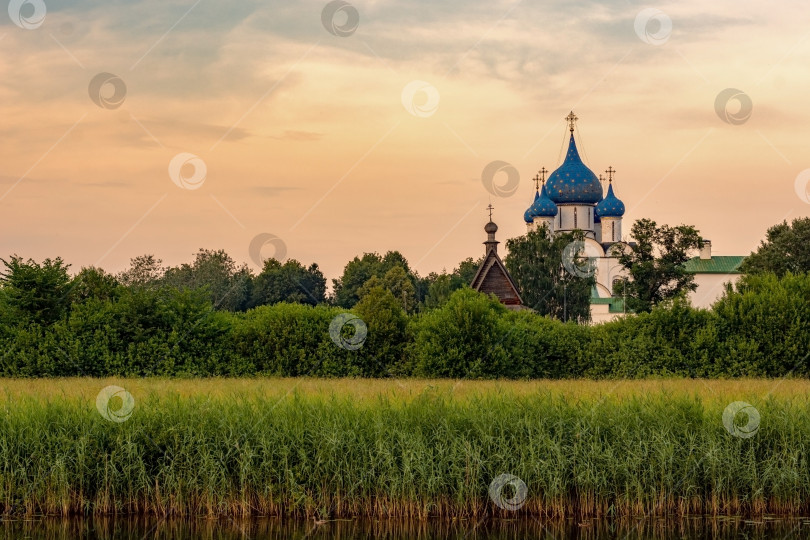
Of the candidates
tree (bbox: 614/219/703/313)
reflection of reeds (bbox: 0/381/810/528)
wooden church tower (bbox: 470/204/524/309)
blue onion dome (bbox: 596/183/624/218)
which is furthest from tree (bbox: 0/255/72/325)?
blue onion dome (bbox: 596/183/624/218)

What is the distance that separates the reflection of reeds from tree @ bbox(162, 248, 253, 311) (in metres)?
70.4

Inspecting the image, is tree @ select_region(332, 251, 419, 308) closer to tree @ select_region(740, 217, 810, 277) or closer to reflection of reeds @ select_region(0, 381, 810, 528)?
tree @ select_region(740, 217, 810, 277)

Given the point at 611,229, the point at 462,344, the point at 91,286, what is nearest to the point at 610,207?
the point at 611,229

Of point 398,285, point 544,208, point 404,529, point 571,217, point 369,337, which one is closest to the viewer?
point 404,529

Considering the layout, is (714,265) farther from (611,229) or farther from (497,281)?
(497,281)

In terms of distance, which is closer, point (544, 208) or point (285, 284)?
point (285, 284)

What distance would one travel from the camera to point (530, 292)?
7181 cm

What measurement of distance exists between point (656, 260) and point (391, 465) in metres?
54.1

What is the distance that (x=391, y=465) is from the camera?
13891 mm

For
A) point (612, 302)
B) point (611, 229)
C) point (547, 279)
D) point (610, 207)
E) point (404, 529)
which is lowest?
point (404, 529)

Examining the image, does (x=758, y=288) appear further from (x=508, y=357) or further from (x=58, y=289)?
(x=58, y=289)

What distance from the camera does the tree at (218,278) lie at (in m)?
87.4

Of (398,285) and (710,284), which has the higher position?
(710,284)

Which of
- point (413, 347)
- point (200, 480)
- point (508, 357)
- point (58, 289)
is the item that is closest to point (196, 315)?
point (58, 289)
